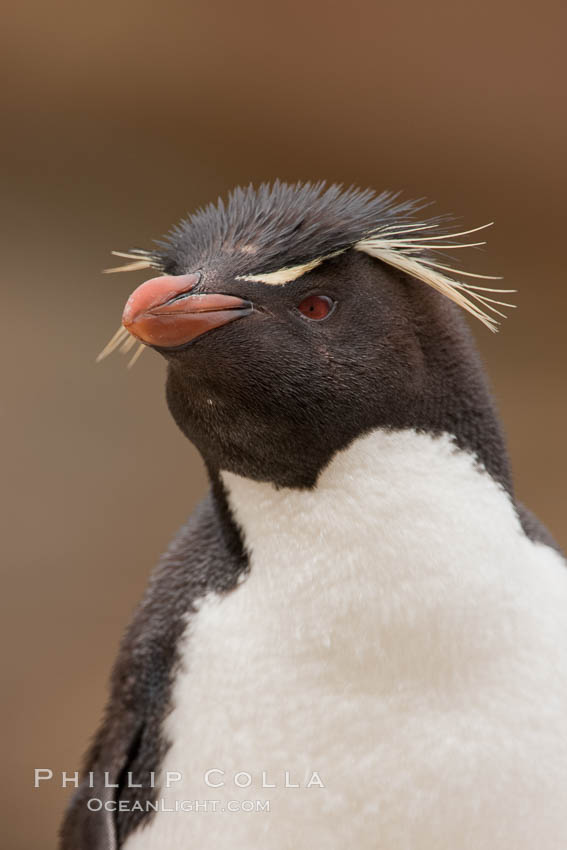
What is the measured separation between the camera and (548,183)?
2.95 metres

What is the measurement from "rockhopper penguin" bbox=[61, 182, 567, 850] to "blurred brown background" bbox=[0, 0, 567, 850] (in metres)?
1.46

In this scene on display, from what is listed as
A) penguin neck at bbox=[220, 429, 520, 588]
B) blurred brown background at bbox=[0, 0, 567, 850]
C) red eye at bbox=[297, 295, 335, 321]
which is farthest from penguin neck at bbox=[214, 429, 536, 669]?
blurred brown background at bbox=[0, 0, 567, 850]

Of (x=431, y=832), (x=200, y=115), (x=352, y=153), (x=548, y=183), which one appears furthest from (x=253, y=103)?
(x=431, y=832)

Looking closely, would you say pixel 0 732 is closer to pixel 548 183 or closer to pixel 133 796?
pixel 133 796

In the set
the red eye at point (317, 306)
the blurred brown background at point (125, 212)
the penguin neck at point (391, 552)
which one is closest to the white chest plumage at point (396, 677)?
the penguin neck at point (391, 552)

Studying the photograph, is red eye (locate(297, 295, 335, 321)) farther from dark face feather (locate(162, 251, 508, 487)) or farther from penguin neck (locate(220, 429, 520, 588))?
penguin neck (locate(220, 429, 520, 588))

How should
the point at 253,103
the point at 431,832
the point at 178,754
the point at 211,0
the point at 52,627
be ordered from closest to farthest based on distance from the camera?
A: the point at 431,832 → the point at 178,754 → the point at 211,0 → the point at 253,103 → the point at 52,627

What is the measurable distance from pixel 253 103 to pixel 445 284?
1.63 m

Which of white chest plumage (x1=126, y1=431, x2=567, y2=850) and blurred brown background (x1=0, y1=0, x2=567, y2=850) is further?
blurred brown background (x1=0, y1=0, x2=567, y2=850)

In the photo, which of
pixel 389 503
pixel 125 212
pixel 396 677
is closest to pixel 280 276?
pixel 389 503

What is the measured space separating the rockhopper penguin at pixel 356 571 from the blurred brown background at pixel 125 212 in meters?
1.46

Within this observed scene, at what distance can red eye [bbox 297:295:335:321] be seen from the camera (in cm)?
120

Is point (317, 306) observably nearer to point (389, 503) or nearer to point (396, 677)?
point (389, 503)

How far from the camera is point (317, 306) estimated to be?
1.21 m
